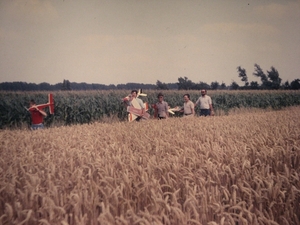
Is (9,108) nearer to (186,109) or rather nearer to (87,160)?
(186,109)

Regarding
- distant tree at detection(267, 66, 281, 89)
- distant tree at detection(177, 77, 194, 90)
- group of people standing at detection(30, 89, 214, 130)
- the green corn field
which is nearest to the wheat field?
group of people standing at detection(30, 89, 214, 130)

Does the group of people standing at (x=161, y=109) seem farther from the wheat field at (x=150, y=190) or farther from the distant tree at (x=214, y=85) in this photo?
the distant tree at (x=214, y=85)

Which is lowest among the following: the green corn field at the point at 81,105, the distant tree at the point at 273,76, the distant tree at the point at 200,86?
the green corn field at the point at 81,105

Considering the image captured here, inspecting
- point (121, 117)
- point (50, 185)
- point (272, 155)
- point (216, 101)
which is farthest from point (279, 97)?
point (50, 185)

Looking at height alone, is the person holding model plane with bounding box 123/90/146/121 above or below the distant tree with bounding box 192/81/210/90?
below

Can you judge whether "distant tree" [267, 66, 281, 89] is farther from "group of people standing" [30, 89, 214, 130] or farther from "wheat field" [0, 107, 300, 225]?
"wheat field" [0, 107, 300, 225]

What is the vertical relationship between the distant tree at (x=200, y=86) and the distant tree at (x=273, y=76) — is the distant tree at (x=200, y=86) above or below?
below

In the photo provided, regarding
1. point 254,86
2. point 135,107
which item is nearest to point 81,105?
point 135,107

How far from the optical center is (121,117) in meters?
18.0

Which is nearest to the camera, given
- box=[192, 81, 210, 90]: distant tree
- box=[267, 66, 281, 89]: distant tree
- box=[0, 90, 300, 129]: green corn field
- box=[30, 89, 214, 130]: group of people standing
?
box=[30, 89, 214, 130]: group of people standing

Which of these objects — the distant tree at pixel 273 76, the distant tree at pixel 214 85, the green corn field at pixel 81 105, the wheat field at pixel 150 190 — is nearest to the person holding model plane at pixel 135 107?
the green corn field at pixel 81 105

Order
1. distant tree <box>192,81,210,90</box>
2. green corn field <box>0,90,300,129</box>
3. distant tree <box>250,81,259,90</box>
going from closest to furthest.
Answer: green corn field <box>0,90,300,129</box> < distant tree <box>250,81,259,90</box> < distant tree <box>192,81,210,90</box>

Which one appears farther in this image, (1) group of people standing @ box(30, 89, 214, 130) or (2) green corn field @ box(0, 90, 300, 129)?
(2) green corn field @ box(0, 90, 300, 129)

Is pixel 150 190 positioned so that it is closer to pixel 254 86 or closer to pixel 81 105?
pixel 81 105
